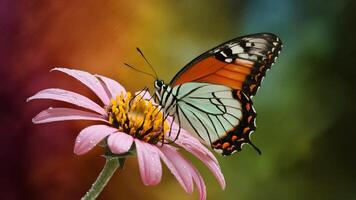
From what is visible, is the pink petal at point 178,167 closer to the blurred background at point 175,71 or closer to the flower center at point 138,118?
the flower center at point 138,118

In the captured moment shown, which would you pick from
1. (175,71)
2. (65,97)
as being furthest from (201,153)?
(175,71)

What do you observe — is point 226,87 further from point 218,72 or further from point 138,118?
point 138,118

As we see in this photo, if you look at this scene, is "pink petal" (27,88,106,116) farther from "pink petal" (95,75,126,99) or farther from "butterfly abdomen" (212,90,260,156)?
"butterfly abdomen" (212,90,260,156)

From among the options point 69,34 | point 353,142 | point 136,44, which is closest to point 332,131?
point 353,142

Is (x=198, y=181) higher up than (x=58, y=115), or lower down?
→ lower down

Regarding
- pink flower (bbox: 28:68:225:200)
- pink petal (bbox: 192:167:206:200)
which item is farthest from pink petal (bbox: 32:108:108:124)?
pink petal (bbox: 192:167:206:200)

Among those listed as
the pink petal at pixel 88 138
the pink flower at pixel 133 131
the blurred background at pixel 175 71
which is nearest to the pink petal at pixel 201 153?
the pink flower at pixel 133 131

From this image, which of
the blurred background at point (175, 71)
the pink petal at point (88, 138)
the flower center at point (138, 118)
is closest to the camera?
the pink petal at point (88, 138)
